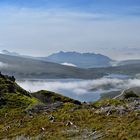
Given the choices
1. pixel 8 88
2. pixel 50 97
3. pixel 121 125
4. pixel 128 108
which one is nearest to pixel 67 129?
pixel 121 125

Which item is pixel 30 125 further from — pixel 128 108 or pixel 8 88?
pixel 8 88

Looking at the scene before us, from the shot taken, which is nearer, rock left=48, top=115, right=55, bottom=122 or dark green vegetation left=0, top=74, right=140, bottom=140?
dark green vegetation left=0, top=74, right=140, bottom=140

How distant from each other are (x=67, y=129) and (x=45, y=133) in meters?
2.12

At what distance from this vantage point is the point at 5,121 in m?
55.8

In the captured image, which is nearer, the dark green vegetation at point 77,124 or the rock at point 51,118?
the dark green vegetation at point 77,124

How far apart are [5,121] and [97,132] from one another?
19291 millimetres

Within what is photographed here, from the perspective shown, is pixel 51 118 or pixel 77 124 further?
pixel 51 118

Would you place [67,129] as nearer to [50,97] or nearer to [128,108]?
[128,108]

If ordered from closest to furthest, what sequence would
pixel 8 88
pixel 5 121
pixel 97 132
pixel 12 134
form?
1. pixel 97 132
2. pixel 12 134
3. pixel 5 121
4. pixel 8 88

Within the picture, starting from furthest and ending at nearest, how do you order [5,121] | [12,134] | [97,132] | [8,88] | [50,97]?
[50,97], [8,88], [5,121], [12,134], [97,132]

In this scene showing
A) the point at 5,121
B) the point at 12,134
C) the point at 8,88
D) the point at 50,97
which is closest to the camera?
the point at 12,134

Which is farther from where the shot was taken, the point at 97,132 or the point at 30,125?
the point at 30,125

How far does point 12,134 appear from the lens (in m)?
45.2

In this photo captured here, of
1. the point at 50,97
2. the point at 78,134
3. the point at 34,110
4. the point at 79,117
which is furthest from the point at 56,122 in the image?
the point at 50,97
